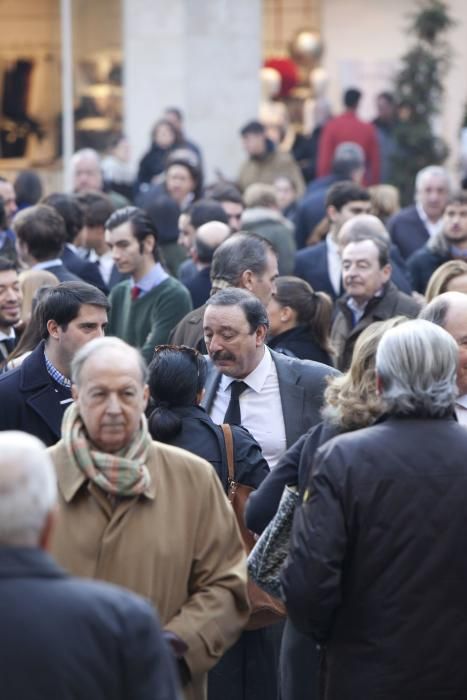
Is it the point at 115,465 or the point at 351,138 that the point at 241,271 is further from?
the point at 351,138

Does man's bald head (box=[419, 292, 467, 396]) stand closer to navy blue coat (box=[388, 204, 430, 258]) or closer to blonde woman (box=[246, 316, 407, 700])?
blonde woman (box=[246, 316, 407, 700])

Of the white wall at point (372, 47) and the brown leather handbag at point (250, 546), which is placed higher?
the white wall at point (372, 47)

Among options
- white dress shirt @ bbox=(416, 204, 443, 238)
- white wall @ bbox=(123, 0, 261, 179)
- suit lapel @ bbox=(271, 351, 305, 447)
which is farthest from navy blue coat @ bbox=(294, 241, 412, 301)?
white wall @ bbox=(123, 0, 261, 179)

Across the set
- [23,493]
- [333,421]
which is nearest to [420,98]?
[333,421]

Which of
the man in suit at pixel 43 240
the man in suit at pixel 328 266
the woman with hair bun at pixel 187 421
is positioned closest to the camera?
the woman with hair bun at pixel 187 421

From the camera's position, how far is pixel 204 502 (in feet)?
15.9

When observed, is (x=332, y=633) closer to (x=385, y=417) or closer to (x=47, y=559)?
(x=385, y=417)

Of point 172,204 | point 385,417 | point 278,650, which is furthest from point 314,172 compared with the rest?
point 385,417

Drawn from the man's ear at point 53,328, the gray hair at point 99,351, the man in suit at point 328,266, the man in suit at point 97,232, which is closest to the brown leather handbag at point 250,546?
the man's ear at point 53,328

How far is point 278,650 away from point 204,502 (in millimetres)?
2085

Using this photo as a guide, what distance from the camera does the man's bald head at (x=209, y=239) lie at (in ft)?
31.5

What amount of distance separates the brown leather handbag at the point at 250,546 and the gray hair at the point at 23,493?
2370 mm

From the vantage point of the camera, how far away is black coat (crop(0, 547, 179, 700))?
3439 mm

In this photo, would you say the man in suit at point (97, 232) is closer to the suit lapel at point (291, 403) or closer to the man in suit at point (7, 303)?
the man in suit at point (7, 303)
